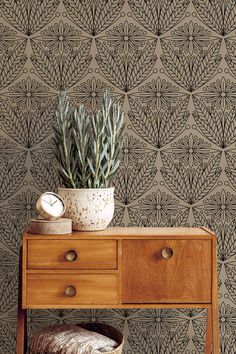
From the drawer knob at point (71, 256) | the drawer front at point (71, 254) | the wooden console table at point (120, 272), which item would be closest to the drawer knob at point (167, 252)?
the wooden console table at point (120, 272)

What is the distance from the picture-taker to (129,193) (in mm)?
2475

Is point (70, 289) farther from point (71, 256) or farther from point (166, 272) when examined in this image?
point (166, 272)

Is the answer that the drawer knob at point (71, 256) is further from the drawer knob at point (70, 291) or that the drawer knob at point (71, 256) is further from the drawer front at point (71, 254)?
the drawer knob at point (70, 291)

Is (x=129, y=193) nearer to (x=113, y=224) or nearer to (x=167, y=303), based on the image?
(x=113, y=224)

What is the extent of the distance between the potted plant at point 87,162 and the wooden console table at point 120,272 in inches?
4.1

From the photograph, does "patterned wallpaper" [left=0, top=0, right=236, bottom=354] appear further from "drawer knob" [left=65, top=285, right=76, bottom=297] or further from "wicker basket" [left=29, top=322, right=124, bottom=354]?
"drawer knob" [left=65, top=285, right=76, bottom=297]

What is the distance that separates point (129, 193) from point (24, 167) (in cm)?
50

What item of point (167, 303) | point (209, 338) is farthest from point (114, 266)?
point (209, 338)

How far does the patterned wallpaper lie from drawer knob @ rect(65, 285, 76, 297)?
0.44 m

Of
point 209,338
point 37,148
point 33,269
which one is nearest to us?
point 33,269

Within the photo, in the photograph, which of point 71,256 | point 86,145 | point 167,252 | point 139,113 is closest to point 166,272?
point 167,252

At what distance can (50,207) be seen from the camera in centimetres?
206

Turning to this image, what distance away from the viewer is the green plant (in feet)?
7.00

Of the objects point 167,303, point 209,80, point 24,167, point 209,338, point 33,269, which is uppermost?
point 209,80
